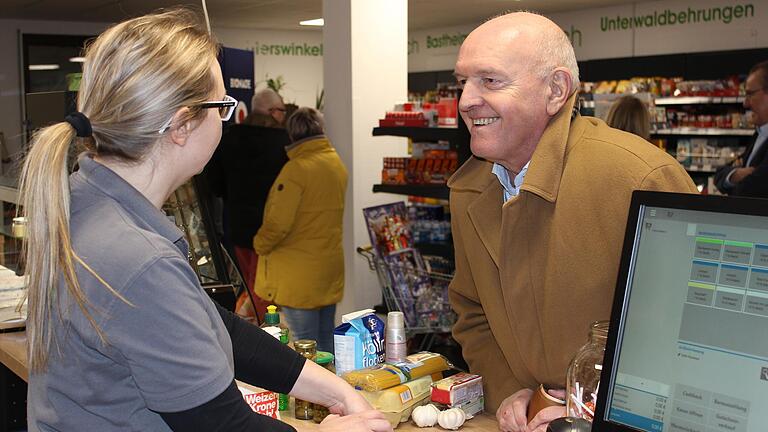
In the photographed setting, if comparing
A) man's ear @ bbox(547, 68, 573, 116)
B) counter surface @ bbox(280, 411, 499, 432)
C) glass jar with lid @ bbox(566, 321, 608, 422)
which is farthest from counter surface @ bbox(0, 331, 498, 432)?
man's ear @ bbox(547, 68, 573, 116)

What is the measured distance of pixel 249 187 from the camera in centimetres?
573

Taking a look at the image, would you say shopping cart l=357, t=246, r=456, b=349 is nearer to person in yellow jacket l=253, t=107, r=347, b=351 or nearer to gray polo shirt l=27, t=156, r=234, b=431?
person in yellow jacket l=253, t=107, r=347, b=351

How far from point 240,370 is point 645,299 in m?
0.88

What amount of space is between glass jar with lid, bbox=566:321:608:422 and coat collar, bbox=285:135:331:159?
3540 millimetres

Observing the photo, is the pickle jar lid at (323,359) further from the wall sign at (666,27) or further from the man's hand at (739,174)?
the wall sign at (666,27)

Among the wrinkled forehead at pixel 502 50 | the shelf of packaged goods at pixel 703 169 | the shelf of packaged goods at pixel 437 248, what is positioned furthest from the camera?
the shelf of packaged goods at pixel 703 169

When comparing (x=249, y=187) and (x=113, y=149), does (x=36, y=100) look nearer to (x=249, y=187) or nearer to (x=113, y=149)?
(x=249, y=187)

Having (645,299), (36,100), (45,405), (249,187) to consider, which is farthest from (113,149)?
(249,187)

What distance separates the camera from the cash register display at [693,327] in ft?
3.92

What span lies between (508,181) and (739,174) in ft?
12.5

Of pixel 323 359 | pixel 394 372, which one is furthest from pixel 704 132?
pixel 394 372

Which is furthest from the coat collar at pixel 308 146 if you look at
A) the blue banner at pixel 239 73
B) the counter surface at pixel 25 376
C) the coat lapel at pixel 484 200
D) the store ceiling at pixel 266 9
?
the store ceiling at pixel 266 9

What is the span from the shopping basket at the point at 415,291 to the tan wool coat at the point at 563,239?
6.35ft

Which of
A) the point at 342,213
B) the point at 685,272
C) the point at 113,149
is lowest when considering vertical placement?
the point at 342,213
